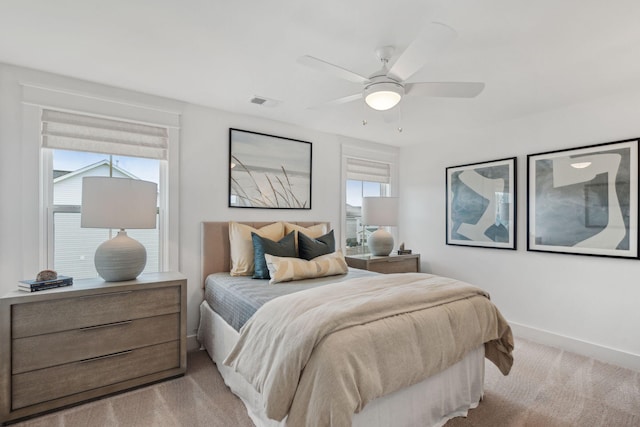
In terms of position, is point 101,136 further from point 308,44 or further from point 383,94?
point 383,94

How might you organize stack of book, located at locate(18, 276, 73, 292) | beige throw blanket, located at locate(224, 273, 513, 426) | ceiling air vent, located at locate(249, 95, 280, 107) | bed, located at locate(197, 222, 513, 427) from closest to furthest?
beige throw blanket, located at locate(224, 273, 513, 426) → bed, located at locate(197, 222, 513, 427) → stack of book, located at locate(18, 276, 73, 292) → ceiling air vent, located at locate(249, 95, 280, 107)

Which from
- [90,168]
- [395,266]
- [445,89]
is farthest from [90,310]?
[395,266]

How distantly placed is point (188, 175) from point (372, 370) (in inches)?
97.7

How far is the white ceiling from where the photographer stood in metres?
1.73

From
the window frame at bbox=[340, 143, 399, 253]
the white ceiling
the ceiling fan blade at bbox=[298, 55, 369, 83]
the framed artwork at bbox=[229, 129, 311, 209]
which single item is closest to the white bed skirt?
the framed artwork at bbox=[229, 129, 311, 209]

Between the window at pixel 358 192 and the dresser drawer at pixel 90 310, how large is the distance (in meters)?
2.48

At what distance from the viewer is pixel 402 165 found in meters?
4.92

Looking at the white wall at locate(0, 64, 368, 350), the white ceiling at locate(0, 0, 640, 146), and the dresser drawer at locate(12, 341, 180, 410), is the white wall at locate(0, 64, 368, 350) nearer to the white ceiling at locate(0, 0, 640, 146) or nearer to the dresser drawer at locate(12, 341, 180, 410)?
the white ceiling at locate(0, 0, 640, 146)

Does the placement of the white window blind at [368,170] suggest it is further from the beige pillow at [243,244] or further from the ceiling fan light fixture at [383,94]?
the ceiling fan light fixture at [383,94]

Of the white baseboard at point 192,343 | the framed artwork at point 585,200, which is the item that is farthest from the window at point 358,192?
the white baseboard at point 192,343

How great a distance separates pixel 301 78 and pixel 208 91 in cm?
88

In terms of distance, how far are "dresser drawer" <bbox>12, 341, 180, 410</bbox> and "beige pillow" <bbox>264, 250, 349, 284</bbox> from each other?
3.08 feet

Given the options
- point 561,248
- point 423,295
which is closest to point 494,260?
point 561,248

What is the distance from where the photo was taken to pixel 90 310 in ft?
7.20
